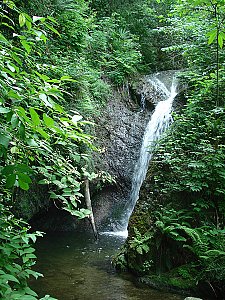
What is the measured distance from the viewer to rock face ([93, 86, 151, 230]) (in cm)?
992

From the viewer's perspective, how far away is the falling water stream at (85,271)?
191 inches

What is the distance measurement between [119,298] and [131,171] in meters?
5.87

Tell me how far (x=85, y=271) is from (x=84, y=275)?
8.3 inches

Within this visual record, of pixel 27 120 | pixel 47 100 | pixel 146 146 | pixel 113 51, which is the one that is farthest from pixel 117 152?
pixel 27 120

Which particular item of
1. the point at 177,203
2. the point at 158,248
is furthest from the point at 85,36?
the point at 158,248

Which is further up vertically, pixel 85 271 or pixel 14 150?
pixel 14 150

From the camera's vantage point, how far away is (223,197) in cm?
598

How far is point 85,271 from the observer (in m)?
5.84

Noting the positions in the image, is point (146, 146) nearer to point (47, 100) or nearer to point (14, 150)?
point (14, 150)

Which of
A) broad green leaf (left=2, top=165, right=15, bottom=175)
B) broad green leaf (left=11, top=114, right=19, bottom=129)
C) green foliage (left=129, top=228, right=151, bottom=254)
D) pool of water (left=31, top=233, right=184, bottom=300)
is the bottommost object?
pool of water (left=31, top=233, right=184, bottom=300)

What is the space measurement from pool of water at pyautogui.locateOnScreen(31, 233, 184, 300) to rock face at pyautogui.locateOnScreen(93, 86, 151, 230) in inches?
75.8

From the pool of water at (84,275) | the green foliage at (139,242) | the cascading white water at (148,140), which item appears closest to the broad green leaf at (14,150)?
the pool of water at (84,275)

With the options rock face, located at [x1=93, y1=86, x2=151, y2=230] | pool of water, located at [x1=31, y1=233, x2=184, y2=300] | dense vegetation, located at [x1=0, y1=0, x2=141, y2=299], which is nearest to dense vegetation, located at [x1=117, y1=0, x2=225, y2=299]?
pool of water, located at [x1=31, y1=233, x2=184, y2=300]

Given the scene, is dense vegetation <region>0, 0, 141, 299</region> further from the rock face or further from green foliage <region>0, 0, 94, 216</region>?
the rock face
